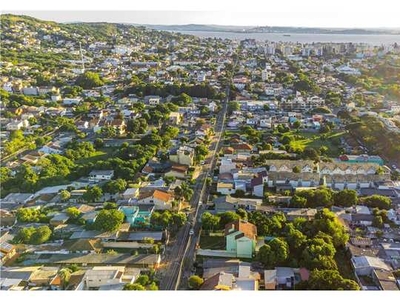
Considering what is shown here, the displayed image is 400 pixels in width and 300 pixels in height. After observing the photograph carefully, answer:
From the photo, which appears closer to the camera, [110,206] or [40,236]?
[40,236]

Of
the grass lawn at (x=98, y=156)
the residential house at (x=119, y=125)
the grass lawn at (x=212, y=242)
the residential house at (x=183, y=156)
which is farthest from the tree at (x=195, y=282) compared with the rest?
the residential house at (x=119, y=125)

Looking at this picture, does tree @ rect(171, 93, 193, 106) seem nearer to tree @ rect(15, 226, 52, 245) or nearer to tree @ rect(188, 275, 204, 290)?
tree @ rect(15, 226, 52, 245)

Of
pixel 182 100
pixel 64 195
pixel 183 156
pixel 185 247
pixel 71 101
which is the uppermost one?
pixel 182 100

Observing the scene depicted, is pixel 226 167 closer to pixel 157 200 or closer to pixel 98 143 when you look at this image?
pixel 157 200

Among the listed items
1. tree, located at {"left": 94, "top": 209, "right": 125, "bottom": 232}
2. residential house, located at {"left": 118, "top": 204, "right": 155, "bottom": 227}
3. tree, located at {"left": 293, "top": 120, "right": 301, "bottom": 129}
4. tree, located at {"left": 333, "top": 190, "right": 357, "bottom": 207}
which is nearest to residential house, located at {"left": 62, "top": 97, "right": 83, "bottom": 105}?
tree, located at {"left": 293, "top": 120, "right": 301, "bottom": 129}

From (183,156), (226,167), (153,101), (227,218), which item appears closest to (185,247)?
(227,218)

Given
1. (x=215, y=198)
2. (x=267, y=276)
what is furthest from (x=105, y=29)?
(x=267, y=276)
